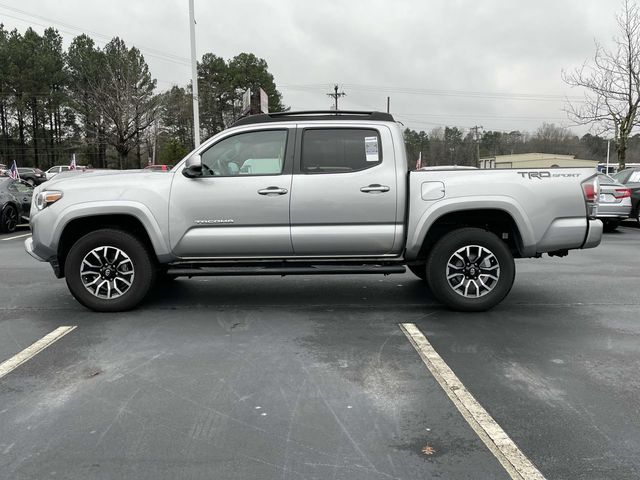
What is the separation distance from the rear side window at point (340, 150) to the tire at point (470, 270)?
1.17m

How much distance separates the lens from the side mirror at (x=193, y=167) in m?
5.51

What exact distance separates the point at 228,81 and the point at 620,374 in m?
67.4

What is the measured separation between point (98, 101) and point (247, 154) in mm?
45845

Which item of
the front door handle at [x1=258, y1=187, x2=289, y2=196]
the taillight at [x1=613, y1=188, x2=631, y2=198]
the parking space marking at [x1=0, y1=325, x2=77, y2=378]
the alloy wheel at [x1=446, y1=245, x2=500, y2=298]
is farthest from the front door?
the taillight at [x1=613, y1=188, x2=631, y2=198]

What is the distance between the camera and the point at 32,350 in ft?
15.4

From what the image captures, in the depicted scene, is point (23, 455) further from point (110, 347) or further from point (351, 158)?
point (351, 158)

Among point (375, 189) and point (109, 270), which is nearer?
point (375, 189)

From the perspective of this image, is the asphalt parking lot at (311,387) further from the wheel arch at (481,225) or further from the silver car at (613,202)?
the silver car at (613,202)

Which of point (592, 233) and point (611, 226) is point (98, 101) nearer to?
point (611, 226)

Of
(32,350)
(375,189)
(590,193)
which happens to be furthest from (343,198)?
(32,350)

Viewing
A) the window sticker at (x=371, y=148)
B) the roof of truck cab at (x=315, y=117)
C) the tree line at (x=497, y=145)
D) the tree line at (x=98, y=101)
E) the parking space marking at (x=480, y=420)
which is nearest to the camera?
the parking space marking at (x=480, y=420)

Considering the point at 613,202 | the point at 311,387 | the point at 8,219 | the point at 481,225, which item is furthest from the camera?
the point at 8,219

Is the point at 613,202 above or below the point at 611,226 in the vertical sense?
above

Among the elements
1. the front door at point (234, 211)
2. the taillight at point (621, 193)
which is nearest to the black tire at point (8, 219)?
the front door at point (234, 211)
